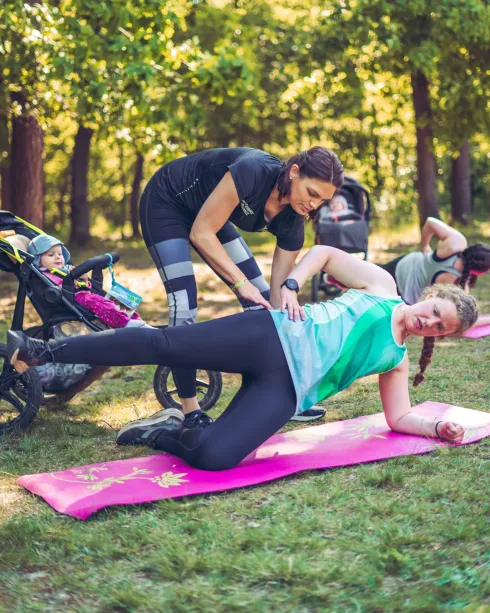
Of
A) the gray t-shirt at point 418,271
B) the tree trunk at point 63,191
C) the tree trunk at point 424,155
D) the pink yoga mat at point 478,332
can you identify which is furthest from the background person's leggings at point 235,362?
the tree trunk at point 63,191

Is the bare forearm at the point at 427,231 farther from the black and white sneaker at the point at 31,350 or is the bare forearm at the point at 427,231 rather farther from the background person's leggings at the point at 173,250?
the black and white sneaker at the point at 31,350

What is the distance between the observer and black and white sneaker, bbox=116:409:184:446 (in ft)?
15.2

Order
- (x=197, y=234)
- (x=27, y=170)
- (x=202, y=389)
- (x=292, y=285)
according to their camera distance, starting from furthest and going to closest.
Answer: (x=27, y=170) → (x=202, y=389) → (x=197, y=234) → (x=292, y=285)

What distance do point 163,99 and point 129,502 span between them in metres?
7.84

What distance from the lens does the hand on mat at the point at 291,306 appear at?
161 inches

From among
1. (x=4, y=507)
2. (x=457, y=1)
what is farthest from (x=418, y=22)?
(x=4, y=507)

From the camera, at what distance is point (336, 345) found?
4086mm

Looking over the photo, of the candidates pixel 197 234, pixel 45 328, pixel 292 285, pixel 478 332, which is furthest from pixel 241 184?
pixel 478 332

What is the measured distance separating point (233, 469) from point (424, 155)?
12.6 metres

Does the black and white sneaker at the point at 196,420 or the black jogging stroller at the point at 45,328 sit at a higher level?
the black jogging stroller at the point at 45,328

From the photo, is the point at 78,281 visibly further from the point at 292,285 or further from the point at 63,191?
the point at 63,191

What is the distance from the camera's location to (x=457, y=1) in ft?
41.5

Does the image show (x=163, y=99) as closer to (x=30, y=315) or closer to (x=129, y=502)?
(x=30, y=315)

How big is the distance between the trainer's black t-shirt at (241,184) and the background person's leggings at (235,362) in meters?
0.66
